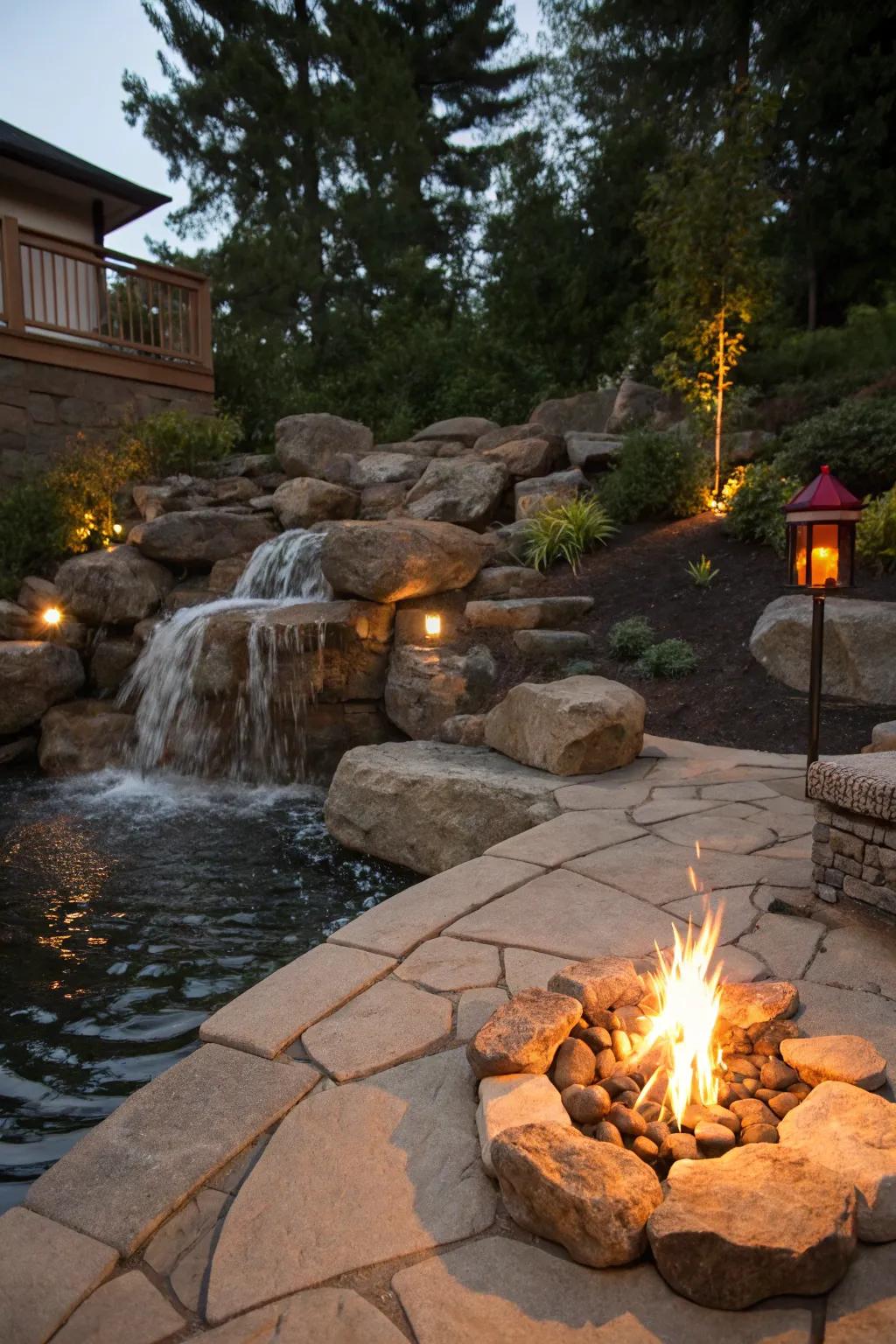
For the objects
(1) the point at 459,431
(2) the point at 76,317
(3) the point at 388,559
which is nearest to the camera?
(3) the point at 388,559

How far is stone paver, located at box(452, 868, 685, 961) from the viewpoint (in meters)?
2.77

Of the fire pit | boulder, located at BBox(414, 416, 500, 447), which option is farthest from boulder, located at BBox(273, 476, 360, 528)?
the fire pit

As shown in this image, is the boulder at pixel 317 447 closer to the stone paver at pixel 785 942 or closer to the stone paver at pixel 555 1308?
the stone paver at pixel 785 942

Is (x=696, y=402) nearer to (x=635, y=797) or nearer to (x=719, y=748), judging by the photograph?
(x=719, y=748)

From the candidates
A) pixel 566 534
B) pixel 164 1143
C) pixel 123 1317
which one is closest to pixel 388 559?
pixel 566 534

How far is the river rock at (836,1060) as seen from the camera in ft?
6.45

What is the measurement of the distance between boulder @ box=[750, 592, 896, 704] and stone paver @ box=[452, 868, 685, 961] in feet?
10.7

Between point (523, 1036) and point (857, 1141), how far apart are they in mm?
709

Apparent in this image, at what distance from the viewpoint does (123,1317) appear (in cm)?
152

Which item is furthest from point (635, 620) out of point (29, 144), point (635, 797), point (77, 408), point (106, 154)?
point (106, 154)

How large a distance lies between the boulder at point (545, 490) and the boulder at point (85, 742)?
13.8ft

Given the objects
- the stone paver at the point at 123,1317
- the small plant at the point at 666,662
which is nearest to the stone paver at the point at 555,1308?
the stone paver at the point at 123,1317

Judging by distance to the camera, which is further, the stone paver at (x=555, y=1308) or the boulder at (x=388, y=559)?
the boulder at (x=388, y=559)

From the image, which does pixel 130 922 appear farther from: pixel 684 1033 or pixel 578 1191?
pixel 578 1191
